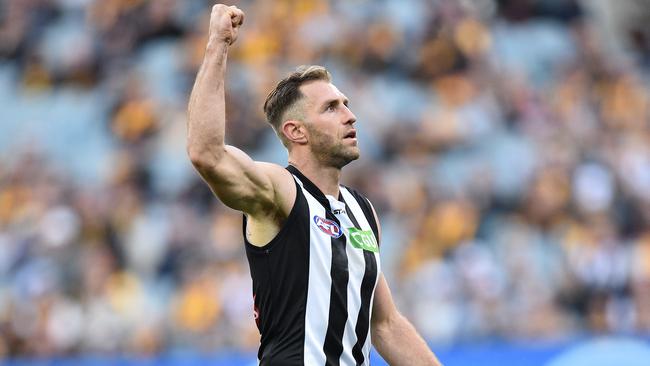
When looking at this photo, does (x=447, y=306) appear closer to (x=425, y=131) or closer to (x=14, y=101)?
(x=425, y=131)

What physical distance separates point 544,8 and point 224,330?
6312 millimetres

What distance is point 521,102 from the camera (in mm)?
12750

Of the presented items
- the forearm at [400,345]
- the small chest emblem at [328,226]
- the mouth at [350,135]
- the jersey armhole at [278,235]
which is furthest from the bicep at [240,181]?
the forearm at [400,345]

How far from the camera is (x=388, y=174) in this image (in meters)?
12.0

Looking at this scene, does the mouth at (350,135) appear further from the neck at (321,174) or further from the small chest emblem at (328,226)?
the small chest emblem at (328,226)

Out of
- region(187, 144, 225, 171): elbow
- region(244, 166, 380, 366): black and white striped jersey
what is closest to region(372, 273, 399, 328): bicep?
region(244, 166, 380, 366): black and white striped jersey

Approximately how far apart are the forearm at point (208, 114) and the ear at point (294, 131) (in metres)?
0.65

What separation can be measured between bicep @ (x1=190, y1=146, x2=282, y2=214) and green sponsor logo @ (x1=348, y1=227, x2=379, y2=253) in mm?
471

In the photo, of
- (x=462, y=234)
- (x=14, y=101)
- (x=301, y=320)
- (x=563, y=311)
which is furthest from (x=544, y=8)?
(x=301, y=320)

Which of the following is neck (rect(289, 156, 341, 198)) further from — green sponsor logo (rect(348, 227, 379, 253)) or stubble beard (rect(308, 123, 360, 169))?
green sponsor logo (rect(348, 227, 379, 253))

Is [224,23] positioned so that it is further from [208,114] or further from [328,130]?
[328,130]

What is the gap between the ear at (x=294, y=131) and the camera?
5.23 m

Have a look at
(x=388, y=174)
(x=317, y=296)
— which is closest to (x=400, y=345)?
(x=317, y=296)

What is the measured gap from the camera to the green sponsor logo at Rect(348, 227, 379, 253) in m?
5.13
